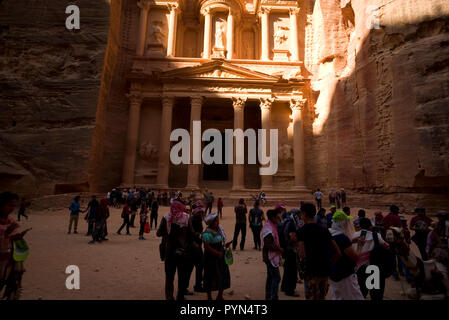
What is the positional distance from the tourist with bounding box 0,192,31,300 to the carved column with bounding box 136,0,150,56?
78.8 feet

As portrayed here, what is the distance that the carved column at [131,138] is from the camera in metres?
21.0

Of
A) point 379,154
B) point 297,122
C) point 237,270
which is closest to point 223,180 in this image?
point 297,122

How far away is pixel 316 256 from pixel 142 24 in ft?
89.7

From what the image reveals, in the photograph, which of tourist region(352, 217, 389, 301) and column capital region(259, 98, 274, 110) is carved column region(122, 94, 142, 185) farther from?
tourist region(352, 217, 389, 301)

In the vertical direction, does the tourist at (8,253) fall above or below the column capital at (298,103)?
below

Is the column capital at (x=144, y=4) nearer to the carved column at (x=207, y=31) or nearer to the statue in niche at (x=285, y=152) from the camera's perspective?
the carved column at (x=207, y=31)

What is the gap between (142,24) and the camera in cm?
2459

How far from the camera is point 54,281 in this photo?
194 inches

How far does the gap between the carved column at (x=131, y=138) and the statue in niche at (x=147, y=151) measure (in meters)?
0.60

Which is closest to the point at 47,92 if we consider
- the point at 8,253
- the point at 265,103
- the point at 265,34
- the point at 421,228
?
the point at 265,103

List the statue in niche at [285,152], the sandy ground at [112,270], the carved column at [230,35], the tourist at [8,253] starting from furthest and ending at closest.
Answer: the carved column at [230,35], the statue in niche at [285,152], the sandy ground at [112,270], the tourist at [8,253]

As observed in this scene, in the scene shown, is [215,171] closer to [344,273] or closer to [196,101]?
[196,101]

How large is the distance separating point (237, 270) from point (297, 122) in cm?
1885

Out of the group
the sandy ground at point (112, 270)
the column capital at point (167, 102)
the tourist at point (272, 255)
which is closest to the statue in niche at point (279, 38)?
the column capital at point (167, 102)
